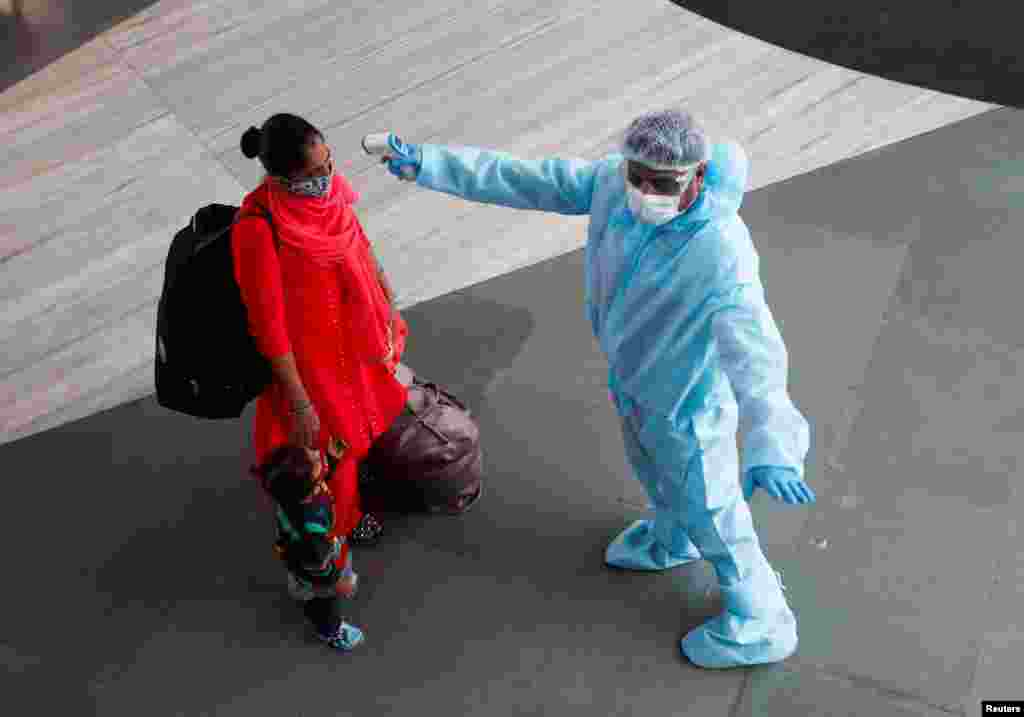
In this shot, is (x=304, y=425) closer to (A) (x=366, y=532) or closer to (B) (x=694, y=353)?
(A) (x=366, y=532)

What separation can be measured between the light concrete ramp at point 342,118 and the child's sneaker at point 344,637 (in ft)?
4.00

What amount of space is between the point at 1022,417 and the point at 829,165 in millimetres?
1320

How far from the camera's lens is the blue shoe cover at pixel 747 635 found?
10.4ft

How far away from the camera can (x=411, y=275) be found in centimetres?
442

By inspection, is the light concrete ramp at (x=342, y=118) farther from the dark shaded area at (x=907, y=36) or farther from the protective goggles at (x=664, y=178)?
the protective goggles at (x=664, y=178)

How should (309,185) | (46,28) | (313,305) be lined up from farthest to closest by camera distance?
(46,28), (313,305), (309,185)

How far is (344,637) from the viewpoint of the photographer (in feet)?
10.8

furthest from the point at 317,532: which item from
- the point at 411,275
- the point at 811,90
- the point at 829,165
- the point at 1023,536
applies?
the point at 811,90

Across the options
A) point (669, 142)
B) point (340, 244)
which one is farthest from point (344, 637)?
point (669, 142)

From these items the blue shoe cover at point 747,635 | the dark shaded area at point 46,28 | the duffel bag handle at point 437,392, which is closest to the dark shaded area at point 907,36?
the dark shaded area at point 46,28

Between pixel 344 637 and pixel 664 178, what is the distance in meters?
1.49

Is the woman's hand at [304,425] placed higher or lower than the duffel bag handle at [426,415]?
higher

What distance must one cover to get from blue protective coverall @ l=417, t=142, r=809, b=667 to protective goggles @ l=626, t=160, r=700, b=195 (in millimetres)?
62

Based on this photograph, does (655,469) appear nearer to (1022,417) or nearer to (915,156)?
(1022,417)
